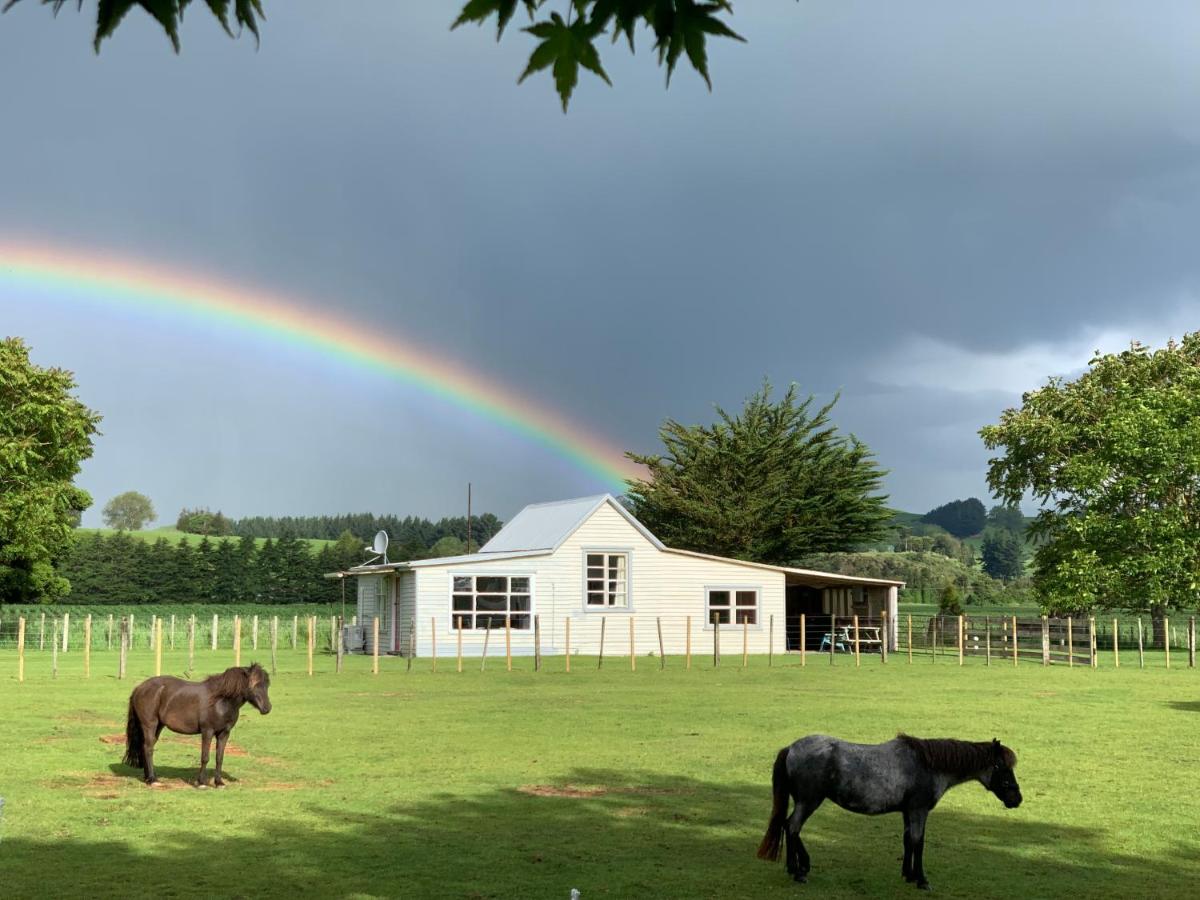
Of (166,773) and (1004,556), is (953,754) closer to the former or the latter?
(166,773)

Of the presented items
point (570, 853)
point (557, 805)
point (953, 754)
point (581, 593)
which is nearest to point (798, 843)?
point (953, 754)

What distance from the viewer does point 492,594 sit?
45.7m

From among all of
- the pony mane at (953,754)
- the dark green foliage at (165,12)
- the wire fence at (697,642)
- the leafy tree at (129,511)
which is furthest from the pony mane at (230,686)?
the leafy tree at (129,511)

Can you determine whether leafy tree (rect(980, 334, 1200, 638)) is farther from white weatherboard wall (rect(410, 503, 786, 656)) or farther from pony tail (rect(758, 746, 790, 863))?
pony tail (rect(758, 746, 790, 863))

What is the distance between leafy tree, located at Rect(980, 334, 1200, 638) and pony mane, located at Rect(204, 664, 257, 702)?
41.9 m

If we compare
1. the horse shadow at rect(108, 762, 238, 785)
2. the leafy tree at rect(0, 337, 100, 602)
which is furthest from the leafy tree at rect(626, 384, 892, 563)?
the horse shadow at rect(108, 762, 238, 785)

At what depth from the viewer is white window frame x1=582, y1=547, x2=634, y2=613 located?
4747cm

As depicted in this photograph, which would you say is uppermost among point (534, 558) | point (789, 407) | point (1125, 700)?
point (789, 407)

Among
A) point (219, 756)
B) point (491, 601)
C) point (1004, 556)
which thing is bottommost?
point (219, 756)

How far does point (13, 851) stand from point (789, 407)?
65856mm

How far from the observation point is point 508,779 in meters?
14.0

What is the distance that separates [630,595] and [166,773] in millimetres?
34537

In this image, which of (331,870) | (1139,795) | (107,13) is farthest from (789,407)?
(107,13)

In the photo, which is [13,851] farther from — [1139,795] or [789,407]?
[789,407]
